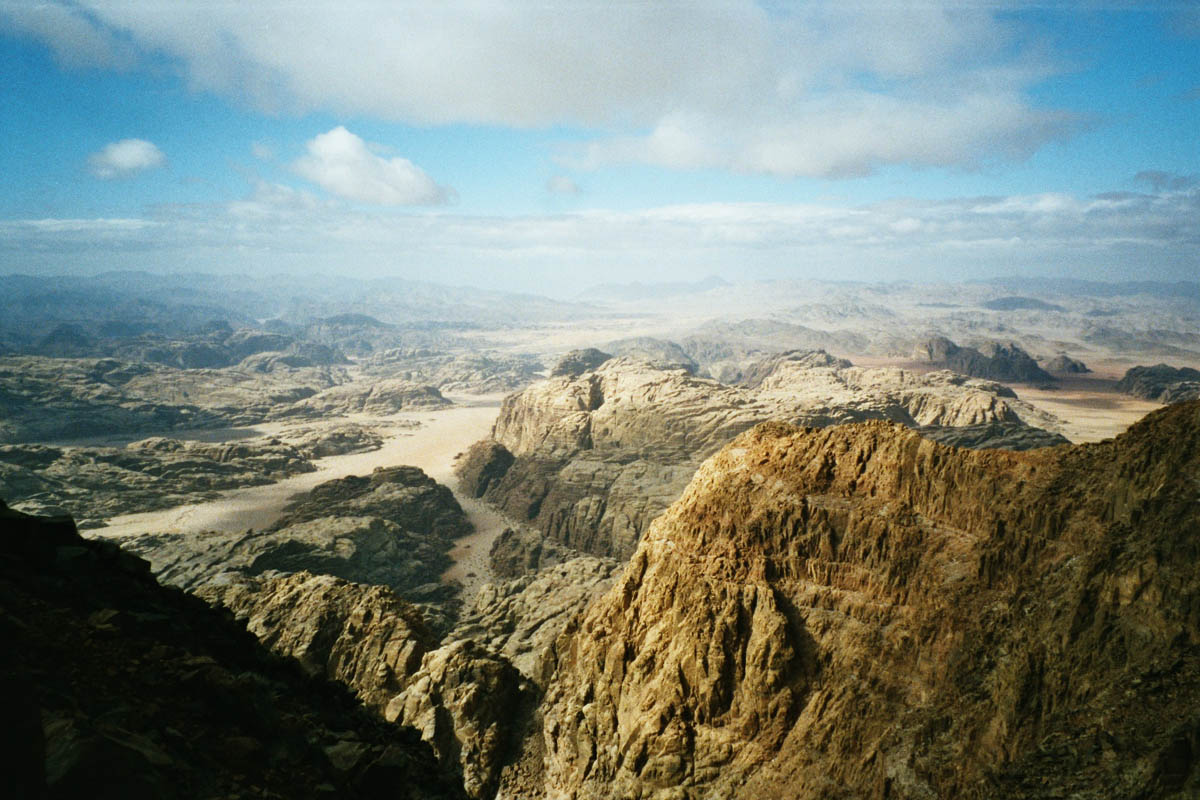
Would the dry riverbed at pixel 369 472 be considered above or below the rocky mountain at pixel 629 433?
below

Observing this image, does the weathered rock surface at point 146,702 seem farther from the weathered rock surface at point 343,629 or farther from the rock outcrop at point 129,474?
the rock outcrop at point 129,474

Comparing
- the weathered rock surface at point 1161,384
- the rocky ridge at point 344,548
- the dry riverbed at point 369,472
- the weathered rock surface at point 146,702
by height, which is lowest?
the dry riverbed at point 369,472

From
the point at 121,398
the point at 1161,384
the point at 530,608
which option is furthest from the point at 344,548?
the point at 1161,384

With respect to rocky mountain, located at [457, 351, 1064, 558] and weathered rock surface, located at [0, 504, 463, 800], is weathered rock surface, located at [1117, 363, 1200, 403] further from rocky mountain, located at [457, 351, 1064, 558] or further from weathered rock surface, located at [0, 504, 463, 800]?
weathered rock surface, located at [0, 504, 463, 800]

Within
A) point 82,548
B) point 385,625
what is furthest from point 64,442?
point 82,548

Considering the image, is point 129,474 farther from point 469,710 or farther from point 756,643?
point 756,643

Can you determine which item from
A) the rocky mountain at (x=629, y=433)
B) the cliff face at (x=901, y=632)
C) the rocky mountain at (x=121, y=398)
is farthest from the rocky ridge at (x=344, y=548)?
the rocky mountain at (x=121, y=398)
